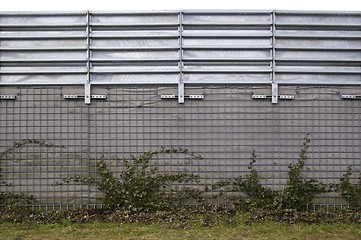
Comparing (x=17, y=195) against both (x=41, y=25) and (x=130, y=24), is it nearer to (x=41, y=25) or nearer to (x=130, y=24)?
(x=41, y=25)

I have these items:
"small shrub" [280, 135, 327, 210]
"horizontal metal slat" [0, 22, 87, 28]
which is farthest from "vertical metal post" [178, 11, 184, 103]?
"small shrub" [280, 135, 327, 210]

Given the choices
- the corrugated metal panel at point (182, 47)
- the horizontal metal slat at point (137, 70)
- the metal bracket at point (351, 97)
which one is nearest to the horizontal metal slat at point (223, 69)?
the corrugated metal panel at point (182, 47)

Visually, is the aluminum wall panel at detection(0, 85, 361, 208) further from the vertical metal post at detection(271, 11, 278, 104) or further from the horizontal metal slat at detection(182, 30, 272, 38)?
the horizontal metal slat at detection(182, 30, 272, 38)

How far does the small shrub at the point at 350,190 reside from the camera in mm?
7258

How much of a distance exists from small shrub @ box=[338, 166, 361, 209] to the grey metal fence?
13 centimetres

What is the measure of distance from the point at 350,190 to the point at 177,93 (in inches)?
127

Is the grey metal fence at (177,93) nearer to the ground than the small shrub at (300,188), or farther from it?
farther from it

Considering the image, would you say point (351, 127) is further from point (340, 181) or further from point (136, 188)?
point (136, 188)

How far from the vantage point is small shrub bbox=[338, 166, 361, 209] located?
7258mm

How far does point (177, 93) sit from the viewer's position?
7.41 m

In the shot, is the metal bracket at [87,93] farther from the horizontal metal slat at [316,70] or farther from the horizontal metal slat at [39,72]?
the horizontal metal slat at [316,70]

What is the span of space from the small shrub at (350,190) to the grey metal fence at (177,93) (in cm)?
13

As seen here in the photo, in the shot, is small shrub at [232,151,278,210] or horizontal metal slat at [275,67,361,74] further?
horizontal metal slat at [275,67,361,74]

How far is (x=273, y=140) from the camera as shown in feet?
24.2
